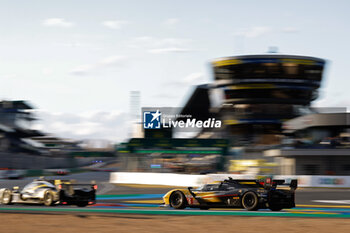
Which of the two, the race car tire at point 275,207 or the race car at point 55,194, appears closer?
the race car tire at point 275,207

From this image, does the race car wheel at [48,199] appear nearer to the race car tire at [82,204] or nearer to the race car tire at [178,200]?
the race car tire at [82,204]

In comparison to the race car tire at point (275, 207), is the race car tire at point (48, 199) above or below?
above

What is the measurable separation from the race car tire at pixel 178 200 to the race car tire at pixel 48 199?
3.92 m

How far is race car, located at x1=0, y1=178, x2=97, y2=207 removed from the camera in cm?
1692

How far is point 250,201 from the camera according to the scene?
15.6 m

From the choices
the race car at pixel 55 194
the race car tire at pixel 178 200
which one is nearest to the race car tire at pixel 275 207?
the race car tire at pixel 178 200

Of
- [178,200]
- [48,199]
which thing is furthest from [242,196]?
[48,199]

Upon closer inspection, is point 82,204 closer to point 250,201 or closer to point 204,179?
point 250,201

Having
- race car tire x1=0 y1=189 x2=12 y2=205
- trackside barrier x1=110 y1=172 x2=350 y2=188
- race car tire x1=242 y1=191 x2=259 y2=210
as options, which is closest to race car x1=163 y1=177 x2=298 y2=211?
race car tire x1=242 y1=191 x2=259 y2=210

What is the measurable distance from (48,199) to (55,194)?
1.29ft

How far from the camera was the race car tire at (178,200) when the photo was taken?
16.4 metres

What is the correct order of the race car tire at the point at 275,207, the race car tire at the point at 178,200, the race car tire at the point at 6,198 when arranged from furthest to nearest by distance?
the race car tire at the point at 6,198, the race car tire at the point at 178,200, the race car tire at the point at 275,207

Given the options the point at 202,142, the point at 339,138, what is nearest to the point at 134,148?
the point at 202,142

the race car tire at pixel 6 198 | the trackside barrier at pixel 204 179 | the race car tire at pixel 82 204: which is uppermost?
the trackside barrier at pixel 204 179
